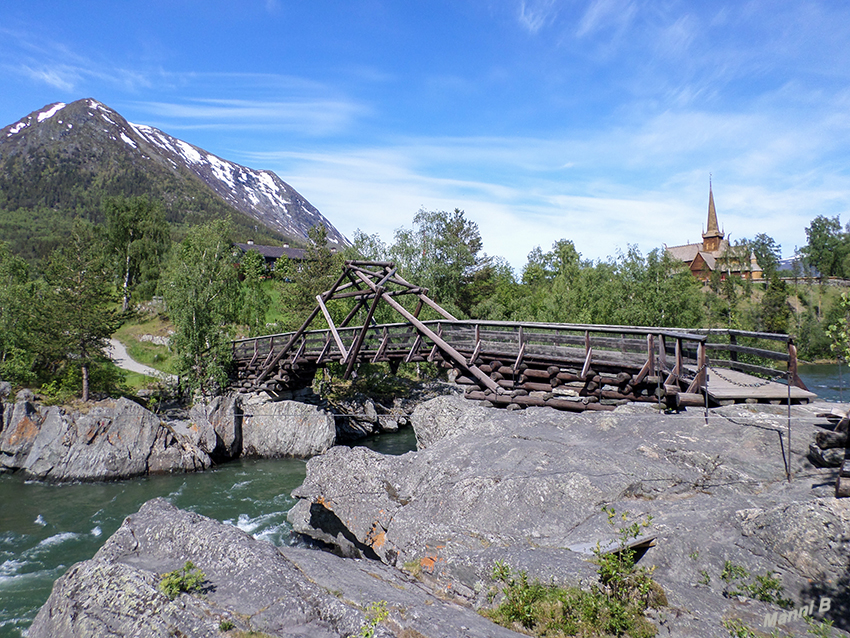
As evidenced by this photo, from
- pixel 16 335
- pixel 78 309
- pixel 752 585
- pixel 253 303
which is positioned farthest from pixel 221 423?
pixel 752 585

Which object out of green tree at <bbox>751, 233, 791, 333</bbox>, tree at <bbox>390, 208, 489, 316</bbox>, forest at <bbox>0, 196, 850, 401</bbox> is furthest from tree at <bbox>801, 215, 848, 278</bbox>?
tree at <bbox>390, 208, 489, 316</bbox>

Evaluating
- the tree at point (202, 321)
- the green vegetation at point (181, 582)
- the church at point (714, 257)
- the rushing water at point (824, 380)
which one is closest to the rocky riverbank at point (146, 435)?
the tree at point (202, 321)

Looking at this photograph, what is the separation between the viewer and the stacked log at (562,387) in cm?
1406

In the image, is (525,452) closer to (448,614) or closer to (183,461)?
(448,614)

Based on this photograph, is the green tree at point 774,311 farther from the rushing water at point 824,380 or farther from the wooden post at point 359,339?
the wooden post at point 359,339

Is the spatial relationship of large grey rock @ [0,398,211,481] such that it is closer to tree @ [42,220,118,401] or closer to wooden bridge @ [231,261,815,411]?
tree @ [42,220,118,401]

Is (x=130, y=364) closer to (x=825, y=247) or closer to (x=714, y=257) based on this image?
(x=714, y=257)

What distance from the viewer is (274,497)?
20.0 meters

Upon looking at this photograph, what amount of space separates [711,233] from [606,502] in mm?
115636

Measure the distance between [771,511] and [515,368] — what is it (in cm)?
1034

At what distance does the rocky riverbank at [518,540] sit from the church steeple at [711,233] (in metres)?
110

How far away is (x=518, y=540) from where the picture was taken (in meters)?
7.91

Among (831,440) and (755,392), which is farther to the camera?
(755,392)

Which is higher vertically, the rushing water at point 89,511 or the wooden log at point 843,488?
the wooden log at point 843,488
